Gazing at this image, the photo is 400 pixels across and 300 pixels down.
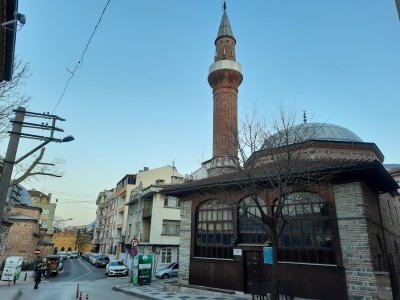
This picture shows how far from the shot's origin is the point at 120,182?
47062 millimetres

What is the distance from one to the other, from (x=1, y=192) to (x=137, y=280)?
43.9 feet

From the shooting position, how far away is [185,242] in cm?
1689

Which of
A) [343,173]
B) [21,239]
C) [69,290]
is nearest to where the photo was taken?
[343,173]

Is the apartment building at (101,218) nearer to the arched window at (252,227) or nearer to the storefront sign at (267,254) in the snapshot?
the arched window at (252,227)

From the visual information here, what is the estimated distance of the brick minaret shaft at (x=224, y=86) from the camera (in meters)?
25.1

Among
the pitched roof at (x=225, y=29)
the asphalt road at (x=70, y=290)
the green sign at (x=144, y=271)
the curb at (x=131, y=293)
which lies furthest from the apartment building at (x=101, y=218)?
the curb at (x=131, y=293)

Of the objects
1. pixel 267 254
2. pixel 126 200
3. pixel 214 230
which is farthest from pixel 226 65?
pixel 126 200

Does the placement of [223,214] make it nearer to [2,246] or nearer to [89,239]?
[2,246]

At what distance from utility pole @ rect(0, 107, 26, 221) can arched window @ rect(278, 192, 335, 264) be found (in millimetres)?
9652

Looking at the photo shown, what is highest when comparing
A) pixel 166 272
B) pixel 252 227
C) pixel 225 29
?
pixel 225 29

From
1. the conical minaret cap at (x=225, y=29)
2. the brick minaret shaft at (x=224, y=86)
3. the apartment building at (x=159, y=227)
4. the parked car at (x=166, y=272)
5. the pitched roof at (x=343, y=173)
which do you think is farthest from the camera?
the apartment building at (x=159, y=227)

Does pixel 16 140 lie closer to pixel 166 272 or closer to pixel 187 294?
pixel 187 294

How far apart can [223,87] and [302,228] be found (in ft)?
53.9

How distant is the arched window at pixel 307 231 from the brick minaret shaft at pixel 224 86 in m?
10.8
